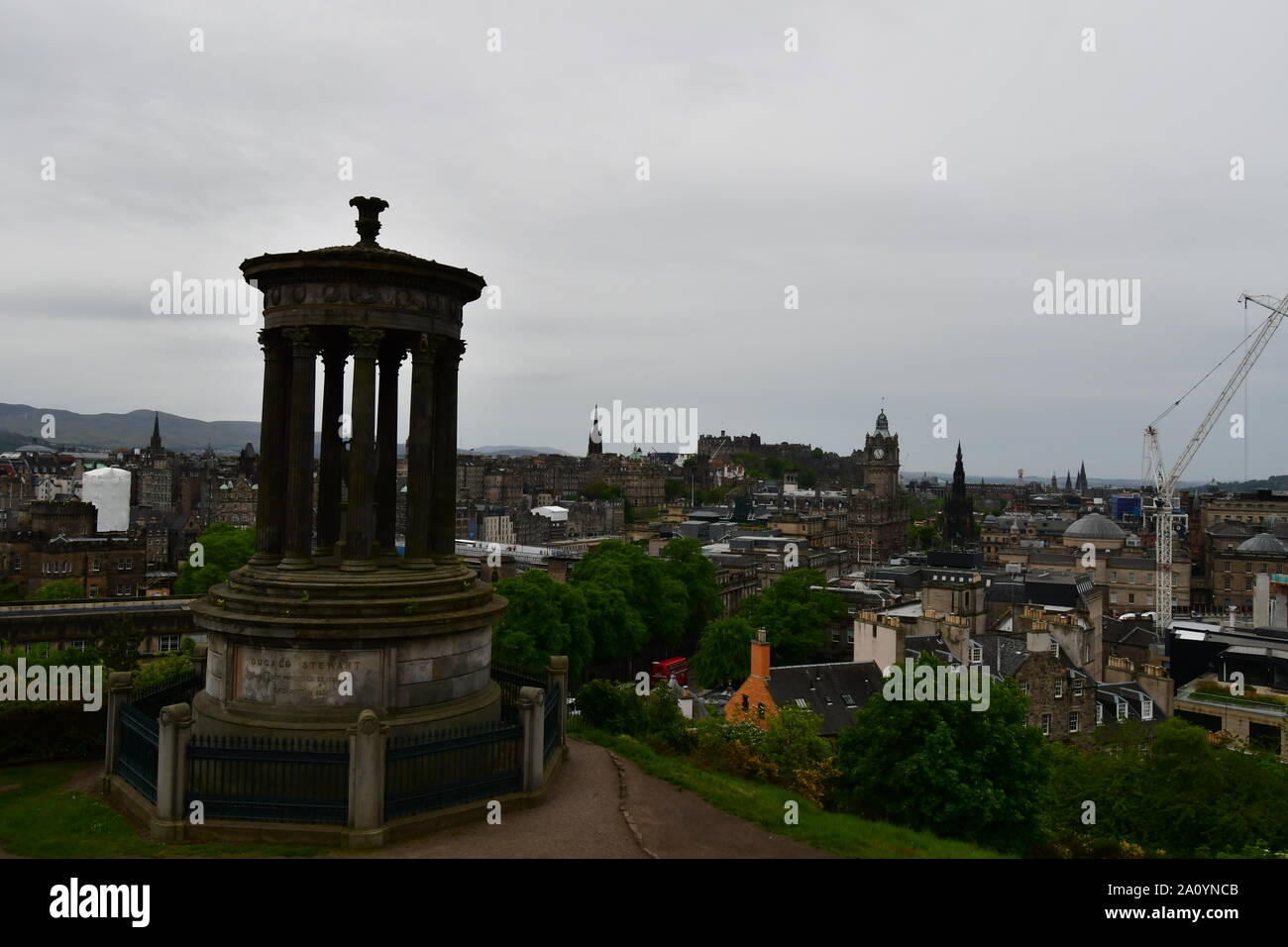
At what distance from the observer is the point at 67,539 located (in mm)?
75438

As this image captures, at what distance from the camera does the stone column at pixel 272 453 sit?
18.5 meters

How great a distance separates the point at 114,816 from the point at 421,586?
681 cm

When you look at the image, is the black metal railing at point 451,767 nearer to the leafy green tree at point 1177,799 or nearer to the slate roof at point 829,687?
the leafy green tree at point 1177,799

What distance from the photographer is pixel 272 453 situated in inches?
733

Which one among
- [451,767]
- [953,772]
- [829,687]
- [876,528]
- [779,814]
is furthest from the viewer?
[876,528]

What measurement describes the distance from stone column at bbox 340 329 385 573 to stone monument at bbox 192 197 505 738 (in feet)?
0.10

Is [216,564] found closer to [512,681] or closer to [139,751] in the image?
[512,681]

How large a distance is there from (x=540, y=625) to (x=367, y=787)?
36.8 meters

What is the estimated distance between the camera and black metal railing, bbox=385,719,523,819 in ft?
48.9

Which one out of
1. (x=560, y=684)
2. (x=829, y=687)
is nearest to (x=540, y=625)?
(x=829, y=687)

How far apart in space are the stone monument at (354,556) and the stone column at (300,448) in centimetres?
3

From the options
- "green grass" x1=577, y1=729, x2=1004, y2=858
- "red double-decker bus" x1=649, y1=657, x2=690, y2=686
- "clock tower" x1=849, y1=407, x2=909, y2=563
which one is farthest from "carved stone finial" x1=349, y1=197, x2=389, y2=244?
"clock tower" x1=849, y1=407, x2=909, y2=563

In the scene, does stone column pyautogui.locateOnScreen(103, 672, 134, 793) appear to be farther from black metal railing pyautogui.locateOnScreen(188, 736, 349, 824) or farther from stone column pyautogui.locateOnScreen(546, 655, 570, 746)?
stone column pyautogui.locateOnScreen(546, 655, 570, 746)
